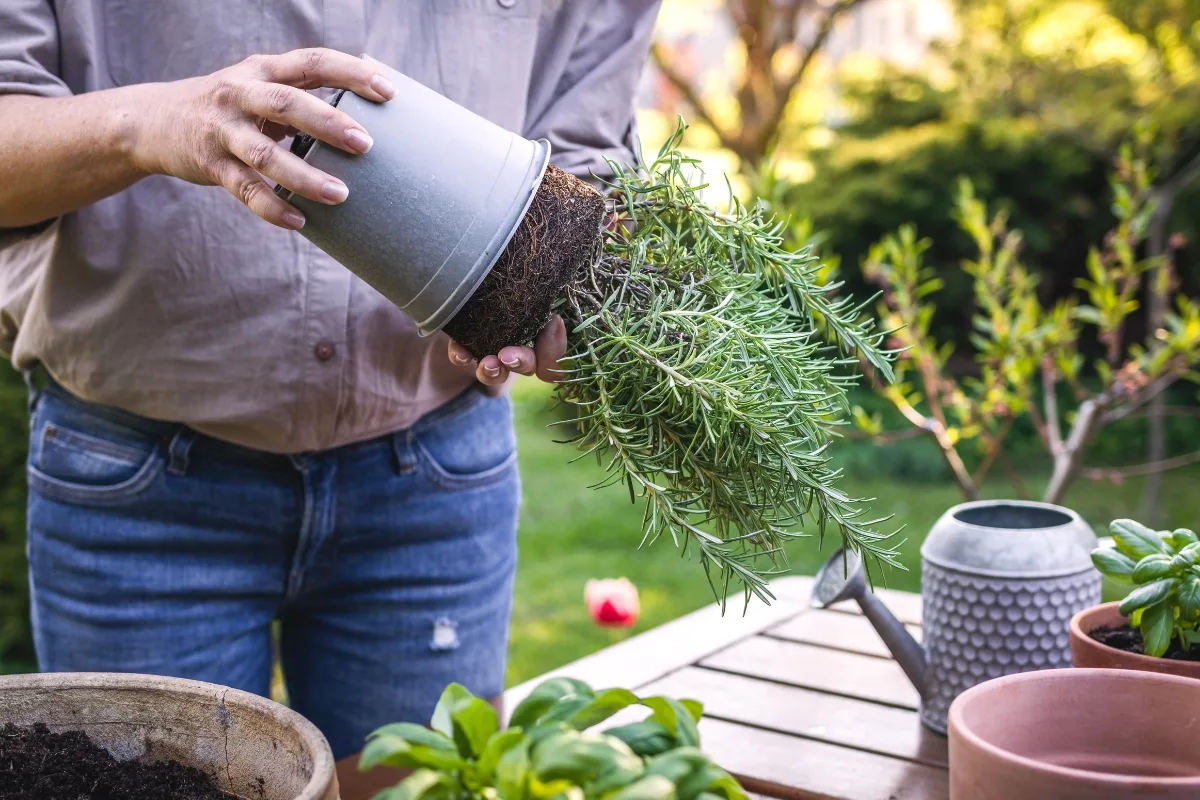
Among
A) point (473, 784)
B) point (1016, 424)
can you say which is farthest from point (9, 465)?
point (1016, 424)

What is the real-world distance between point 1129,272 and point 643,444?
169 centimetres

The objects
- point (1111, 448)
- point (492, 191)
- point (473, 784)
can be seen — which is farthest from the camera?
point (1111, 448)

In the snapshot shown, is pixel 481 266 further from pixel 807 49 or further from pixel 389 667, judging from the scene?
pixel 807 49

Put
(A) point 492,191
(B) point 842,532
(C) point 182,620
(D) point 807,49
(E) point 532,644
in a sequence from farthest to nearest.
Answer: (D) point 807,49 → (E) point 532,644 → (C) point 182,620 → (B) point 842,532 → (A) point 492,191

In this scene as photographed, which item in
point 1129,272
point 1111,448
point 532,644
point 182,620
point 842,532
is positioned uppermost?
point 1129,272

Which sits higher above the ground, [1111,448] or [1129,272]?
[1129,272]

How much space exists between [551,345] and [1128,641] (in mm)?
622

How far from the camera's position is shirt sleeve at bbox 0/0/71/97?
111 centimetres

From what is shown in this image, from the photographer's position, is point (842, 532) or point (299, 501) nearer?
point (842, 532)

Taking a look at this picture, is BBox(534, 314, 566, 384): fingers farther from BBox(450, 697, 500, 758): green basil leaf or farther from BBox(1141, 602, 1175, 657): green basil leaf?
BBox(1141, 602, 1175, 657): green basil leaf

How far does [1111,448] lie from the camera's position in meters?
5.54

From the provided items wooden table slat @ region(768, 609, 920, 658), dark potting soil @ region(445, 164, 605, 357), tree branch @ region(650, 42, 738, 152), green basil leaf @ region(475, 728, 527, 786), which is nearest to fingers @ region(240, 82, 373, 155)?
dark potting soil @ region(445, 164, 605, 357)

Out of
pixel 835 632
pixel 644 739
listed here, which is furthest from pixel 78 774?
pixel 835 632

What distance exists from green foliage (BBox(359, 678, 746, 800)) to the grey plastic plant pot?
1.24 feet
